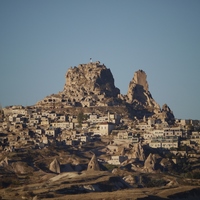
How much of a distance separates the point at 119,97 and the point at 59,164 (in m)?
59.8

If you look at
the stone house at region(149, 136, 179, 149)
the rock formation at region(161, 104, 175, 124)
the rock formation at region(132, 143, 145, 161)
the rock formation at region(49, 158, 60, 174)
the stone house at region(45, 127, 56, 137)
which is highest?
the rock formation at region(161, 104, 175, 124)

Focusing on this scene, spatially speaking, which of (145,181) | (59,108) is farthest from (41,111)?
(145,181)

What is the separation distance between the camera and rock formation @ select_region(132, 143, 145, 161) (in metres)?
118

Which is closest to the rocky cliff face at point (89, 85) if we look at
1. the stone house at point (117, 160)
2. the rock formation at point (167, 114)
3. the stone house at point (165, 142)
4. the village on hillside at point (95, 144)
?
the village on hillside at point (95, 144)

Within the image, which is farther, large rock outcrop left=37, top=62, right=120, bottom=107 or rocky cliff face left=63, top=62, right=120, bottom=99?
rocky cliff face left=63, top=62, right=120, bottom=99

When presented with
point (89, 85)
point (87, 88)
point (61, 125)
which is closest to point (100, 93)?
point (87, 88)

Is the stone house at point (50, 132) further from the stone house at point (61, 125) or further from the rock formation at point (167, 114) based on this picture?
the rock formation at point (167, 114)

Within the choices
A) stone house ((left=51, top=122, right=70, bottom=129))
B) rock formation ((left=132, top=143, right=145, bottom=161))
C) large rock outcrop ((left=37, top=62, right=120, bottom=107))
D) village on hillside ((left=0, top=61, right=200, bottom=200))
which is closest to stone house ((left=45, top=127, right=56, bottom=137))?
village on hillside ((left=0, top=61, right=200, bottom=200))

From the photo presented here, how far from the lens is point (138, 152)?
118750 mm

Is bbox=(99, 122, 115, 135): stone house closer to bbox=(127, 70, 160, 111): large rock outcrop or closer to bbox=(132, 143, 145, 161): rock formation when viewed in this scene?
bbox=(132, 143, 145, 161): rock formation

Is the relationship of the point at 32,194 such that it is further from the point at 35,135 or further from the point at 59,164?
the point at 35,135

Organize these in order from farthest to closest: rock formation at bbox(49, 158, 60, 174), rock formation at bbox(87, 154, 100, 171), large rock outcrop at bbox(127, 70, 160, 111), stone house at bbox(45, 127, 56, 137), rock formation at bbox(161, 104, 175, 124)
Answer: large rock outcrop at bbox(127, 70, 160, 111) → rock formation at bbox(161, 104, 175, 124) → stone house at bbox(45, 127, 56, 137) → rock formation at bbox(49, 158, 60, 174) → rock formation at bbox(87, 154, 100, 171)

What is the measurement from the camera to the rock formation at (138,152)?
11787 centimetres

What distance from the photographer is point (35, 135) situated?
13275 centimetres
